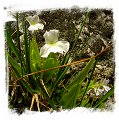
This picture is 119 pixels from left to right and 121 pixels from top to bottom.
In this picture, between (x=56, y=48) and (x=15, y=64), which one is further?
(x=15, y=64)

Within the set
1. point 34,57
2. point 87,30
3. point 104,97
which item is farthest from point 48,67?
point 87,30

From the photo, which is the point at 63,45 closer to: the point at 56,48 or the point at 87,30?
the point at 56,48

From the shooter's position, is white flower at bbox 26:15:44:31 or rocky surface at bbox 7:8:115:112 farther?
rocky surface at bbox 7:8:115:112

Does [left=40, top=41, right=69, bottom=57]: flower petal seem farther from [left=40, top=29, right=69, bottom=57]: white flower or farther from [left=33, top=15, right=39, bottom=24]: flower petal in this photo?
[left=33, top=15, right=39, bottom=24]: flower petal

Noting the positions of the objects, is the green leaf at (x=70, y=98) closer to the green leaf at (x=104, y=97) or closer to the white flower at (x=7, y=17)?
the green leaf at (x=104, y=97)

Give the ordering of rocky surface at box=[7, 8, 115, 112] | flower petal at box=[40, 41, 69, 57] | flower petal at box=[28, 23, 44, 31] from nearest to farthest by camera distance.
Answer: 1. flower petal at box=[40, 41, 69, 57]
2. flower petal at box=[28, 23, 44, 31]
3. rocky surface at box=[7, 8, 115, 112]

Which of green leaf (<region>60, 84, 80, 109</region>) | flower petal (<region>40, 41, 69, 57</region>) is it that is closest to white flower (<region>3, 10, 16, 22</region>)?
flower petal (<region>40, 41, 69, 57</region>)

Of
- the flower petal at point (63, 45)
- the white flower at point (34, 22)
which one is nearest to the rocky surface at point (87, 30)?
the white flower at point (34, 22)

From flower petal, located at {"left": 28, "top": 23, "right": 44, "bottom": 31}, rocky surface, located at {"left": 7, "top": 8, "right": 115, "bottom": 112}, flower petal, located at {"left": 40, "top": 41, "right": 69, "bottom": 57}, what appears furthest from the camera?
rocky surface, located at {"left": 7, "top": 8, "right": 115, "bottom": 112}
